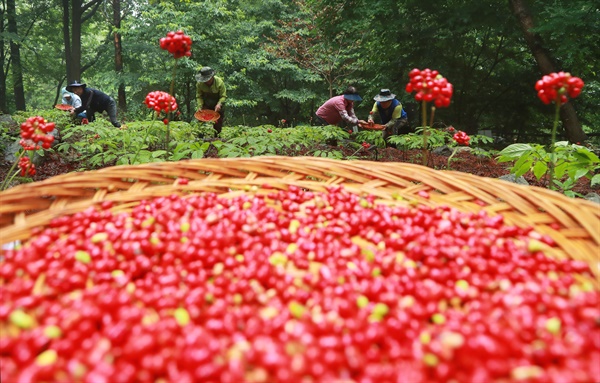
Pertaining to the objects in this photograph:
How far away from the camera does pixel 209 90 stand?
700cm

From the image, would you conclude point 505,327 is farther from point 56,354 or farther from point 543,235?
point 56,354

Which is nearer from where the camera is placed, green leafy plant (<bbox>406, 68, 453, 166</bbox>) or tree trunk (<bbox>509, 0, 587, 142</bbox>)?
green leafy plant (<bbox>406, 68, 453, 166</bbox>)

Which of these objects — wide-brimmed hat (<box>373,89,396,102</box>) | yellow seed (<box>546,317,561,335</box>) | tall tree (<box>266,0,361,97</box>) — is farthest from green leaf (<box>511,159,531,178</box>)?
tall tree (<box>266,0,361,97</box>)

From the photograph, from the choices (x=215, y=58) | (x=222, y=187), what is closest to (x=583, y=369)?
(x=222, y=187)

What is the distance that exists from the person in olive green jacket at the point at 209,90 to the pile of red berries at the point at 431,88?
16.8ft

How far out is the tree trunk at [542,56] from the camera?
19.5 feet

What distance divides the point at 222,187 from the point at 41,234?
74 centimetres

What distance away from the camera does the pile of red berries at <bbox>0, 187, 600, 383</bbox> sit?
802mm

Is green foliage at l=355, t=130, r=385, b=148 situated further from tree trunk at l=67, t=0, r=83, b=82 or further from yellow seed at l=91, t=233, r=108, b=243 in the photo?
tree trunk at l=67, t=0, r=83, b=82

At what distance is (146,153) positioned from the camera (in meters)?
2.89

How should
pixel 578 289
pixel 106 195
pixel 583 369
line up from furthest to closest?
pixel 106 195 → pixel 578 289 → pixel 583 369

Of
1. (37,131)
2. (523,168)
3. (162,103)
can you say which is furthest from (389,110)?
(37,131)

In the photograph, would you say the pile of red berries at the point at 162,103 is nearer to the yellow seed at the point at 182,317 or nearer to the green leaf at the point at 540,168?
the yellow seed at the point at 182,317

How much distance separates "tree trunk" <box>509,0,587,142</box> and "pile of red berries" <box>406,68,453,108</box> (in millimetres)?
5106
